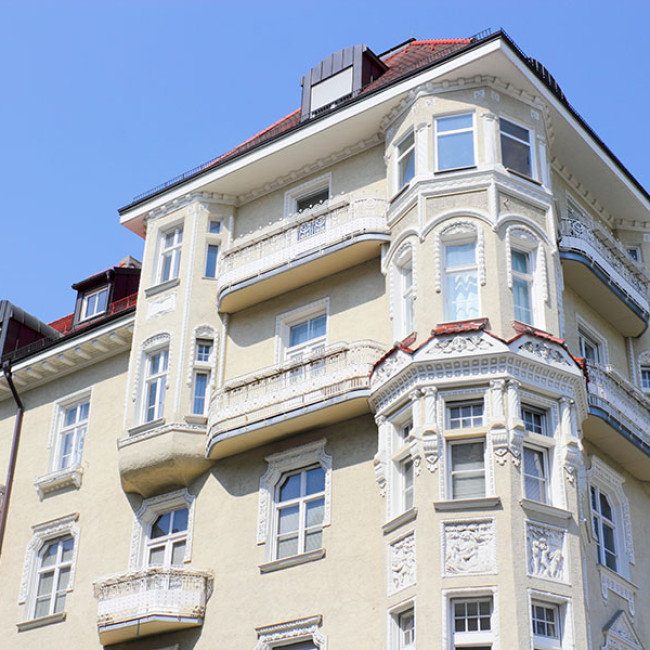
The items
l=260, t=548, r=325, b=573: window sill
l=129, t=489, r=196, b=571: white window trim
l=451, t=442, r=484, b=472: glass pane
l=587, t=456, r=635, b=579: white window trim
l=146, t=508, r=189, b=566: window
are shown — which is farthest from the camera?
l=129, t=489, r=196, b=571: white window trim

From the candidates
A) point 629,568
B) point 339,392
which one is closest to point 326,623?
point 339,392

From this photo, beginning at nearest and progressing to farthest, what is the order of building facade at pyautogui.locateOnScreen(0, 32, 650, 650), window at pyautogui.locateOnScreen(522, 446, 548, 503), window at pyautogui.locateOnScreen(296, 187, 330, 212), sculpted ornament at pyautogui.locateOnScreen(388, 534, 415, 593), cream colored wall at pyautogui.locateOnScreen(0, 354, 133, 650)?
sculpted ornament at pyautogui.locateOnScreen(388, 534, 415, 593)
building facade at pyautogui.locateOnScreen(0, 32, 650, 650)
window at pyautogui.locateOnScreen(522, 446, 548, 503)
cream colored wall at pyautogui.locateOnScreen(0, 354, 133, 650)
window at pyautogui.locateOnScreen(296, 187, 330, 212)

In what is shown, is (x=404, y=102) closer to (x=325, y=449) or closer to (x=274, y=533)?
(x=325, y=449)

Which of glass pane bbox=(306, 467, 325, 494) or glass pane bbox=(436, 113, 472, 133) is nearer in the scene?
glass pane bbox=(306, 467, 325, 494)

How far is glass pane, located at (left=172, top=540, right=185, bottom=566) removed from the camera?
27.0 meters

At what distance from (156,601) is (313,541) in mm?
3717

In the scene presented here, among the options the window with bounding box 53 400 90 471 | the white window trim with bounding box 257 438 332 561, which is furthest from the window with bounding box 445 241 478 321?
the window with bounding box 53 400 90 471

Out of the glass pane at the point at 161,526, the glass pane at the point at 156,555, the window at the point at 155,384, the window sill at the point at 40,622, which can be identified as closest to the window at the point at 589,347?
the window at the point at 155,384

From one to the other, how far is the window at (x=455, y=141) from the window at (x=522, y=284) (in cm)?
235

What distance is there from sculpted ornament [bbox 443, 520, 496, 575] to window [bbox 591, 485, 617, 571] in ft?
14.3

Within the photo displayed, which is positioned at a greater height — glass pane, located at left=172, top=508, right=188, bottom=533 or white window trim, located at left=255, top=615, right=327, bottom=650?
glass pane, located at left=172, top=508, right=188, bottom=533

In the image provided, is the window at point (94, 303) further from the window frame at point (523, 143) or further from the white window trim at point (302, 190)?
the window frame at point (523, 143)

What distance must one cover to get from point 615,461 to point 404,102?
952cm

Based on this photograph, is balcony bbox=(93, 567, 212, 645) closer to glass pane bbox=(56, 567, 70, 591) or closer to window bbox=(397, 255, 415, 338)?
glass pane bbox=(56, 567, 70, 591)
